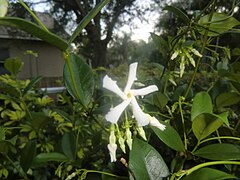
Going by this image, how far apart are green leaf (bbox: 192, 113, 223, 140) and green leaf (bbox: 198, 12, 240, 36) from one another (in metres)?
0.15

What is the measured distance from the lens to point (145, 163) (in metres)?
0.34

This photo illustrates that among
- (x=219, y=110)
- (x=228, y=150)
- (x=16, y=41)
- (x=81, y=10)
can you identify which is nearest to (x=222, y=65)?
(x=219, y=110)

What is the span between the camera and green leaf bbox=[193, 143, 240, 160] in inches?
13.6

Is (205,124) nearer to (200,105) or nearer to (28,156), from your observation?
(200,105)

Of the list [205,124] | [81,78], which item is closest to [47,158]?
[81,78]

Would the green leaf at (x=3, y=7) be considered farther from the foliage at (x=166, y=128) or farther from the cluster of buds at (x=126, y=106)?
the cluster of buds at (x=126, y=106)

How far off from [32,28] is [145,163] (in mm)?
190

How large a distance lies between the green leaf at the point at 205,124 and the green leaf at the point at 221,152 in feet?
0.07

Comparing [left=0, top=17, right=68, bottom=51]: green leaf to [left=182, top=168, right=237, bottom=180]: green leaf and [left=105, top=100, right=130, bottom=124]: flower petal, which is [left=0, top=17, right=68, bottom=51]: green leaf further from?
[left=182, top=168, right=237, bottom=180]: green leaf

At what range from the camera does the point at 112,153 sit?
33cm

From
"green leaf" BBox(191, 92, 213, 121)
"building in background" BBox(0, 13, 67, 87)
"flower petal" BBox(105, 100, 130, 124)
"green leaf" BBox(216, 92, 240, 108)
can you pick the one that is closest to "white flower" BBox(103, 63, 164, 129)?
"flower petal" BBox(105, 100, 130, 124)

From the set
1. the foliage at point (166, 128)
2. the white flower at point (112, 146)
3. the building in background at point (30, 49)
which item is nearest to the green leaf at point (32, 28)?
the foliage at point (166, 128)

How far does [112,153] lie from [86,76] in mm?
126

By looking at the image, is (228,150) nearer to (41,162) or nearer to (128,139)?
(128,139)
